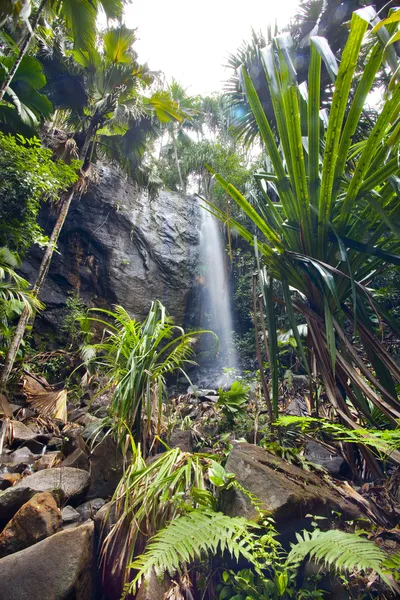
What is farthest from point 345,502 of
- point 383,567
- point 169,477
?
point 169,477

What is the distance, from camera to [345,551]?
85cm

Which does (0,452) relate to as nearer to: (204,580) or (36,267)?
(204,580)

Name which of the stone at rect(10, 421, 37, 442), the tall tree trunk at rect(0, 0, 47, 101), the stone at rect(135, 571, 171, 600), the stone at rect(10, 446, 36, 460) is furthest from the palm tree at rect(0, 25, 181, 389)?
the stone at rect(135, 571, 171, 600)

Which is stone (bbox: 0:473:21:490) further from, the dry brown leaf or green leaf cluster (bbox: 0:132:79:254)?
green leaf cluster (bbox: 0:132:79:254)

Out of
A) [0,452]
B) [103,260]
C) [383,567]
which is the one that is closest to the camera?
[383,567]

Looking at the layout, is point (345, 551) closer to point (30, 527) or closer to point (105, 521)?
point (105, 521)

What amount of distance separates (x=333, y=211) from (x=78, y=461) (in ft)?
7.73

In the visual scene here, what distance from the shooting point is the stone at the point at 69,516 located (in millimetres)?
1656

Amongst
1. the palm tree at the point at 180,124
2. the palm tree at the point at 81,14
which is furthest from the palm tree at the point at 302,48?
the palm tree at the point at 180,124

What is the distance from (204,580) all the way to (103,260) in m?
7.07

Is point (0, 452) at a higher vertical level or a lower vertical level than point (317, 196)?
lower

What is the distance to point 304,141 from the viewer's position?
161 centimetres

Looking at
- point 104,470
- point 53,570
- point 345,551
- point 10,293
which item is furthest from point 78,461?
point 10,293

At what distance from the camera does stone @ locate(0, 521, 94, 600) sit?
1164 mm
